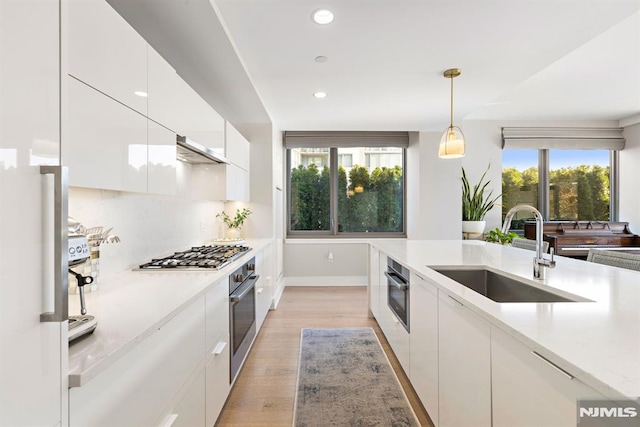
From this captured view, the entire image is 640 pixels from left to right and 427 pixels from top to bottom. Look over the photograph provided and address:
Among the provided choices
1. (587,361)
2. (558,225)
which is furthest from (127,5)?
(558,225)

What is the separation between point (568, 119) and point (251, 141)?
526 centimetres

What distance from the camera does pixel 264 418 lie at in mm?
1817

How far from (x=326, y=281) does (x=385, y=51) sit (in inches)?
143

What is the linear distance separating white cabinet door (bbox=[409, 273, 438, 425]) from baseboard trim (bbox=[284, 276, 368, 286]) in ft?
10.0

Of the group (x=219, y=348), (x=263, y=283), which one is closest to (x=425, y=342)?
(x=219, y=348)

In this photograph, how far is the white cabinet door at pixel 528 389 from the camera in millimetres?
729

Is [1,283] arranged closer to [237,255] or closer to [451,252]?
[237,255]

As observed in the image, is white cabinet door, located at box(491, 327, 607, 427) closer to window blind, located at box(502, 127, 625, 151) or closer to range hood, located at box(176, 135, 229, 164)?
range hood, located at box(176, 135, 229, 164)

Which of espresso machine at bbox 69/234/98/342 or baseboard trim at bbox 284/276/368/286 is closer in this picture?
espresso machine at bbox 69/234/98/342

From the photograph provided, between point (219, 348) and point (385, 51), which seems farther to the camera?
point (385, 51)

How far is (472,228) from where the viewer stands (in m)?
4.80

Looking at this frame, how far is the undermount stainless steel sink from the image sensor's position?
1.47m

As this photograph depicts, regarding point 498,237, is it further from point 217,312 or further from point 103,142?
point 103,142

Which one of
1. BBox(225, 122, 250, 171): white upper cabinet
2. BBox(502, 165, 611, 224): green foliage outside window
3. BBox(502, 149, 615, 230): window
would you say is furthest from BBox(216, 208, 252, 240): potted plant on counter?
BBox(502, 165, 611, 224): green foliage outside window
